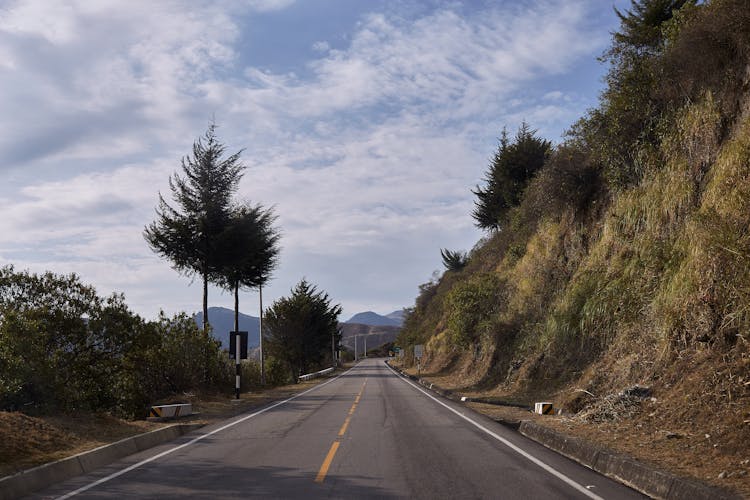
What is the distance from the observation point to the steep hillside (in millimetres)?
10508

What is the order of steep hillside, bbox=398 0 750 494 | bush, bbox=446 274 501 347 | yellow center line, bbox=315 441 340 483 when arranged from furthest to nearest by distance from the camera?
1. bush, bbox=446 274 501 347
2. steep hillside, bbox=398 0 750 494
3. yellow center line, bbox=315 441 340 483

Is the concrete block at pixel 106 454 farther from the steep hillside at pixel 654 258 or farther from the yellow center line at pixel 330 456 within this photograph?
the steep hillside at pixel 654 258

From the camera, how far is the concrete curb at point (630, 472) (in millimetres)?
6613

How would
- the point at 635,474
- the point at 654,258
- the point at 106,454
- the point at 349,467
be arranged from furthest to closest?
1. the point at 654,258
2. the point at 106,454
3. the point at 349,467
4. the point at 635,474

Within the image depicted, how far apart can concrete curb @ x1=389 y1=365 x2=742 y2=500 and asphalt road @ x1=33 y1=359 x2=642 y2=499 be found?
11.0 inches

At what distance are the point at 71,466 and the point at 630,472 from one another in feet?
27.4

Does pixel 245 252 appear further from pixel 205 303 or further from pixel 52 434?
pixel 52 434

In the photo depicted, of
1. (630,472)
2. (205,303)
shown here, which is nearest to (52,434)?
(630,472)

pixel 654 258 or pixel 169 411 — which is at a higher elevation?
pixel 654 258

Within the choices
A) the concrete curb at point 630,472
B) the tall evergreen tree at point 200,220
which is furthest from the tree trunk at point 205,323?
the concrete curb at point 630,472

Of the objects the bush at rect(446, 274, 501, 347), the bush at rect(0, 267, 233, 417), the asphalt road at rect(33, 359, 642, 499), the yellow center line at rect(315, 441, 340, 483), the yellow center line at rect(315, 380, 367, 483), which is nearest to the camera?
the asphalt road at rect(33, 359, 642, 499)

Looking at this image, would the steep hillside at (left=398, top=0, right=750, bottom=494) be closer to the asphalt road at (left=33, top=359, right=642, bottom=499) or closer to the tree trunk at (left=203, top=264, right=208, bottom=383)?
the asphalt road at (left=33, top=359, right=642, bottom=499)

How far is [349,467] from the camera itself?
28.8 feet

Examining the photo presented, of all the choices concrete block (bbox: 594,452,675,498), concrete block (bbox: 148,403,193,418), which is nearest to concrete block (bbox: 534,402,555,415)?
concrete block (bbox: 594,452,675,498)
